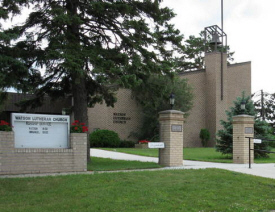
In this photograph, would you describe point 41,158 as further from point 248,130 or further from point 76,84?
point 248,130

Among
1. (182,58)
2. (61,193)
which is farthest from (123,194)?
(182,58)

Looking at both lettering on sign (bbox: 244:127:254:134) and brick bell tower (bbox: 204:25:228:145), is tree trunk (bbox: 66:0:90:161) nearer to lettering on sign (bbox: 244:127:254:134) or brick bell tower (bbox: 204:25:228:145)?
lettering on sign (bbox: 244:127:254:134)

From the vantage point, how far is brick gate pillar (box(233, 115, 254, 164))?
18.1 m

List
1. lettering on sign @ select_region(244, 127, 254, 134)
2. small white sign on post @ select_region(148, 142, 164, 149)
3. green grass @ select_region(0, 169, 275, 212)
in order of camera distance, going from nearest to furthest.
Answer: green grass @ select_region(0, 169, 275, 212) < small white sign on post @ select_region(148, 142, 164, 149) < lettering on sign @ select_region(244, 127, 254, 134)

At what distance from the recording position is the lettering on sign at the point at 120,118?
110 ft

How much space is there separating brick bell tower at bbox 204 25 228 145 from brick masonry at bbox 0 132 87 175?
91.0 ft

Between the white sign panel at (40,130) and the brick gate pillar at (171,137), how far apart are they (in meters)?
4.00

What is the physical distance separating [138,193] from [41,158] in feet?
14.0

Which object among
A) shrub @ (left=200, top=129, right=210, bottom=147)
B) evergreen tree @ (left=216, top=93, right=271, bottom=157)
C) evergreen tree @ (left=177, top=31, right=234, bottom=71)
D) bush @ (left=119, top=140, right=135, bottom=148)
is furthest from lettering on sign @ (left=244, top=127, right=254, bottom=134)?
evergreen tree @ (left=177, top=31, right=234, bottom=71)

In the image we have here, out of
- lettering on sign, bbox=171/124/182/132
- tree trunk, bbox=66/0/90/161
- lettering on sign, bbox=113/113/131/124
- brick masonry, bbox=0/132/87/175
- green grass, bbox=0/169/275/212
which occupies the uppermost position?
tree trunk, bbox=66/0/90/161

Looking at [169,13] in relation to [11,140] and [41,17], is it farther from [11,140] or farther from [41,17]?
[11,140]

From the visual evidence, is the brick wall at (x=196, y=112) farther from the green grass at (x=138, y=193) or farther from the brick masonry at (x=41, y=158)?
the green grass at (x=138, y=193)

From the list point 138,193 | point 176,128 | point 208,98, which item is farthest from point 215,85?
point 138,193

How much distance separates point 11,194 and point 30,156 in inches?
129
